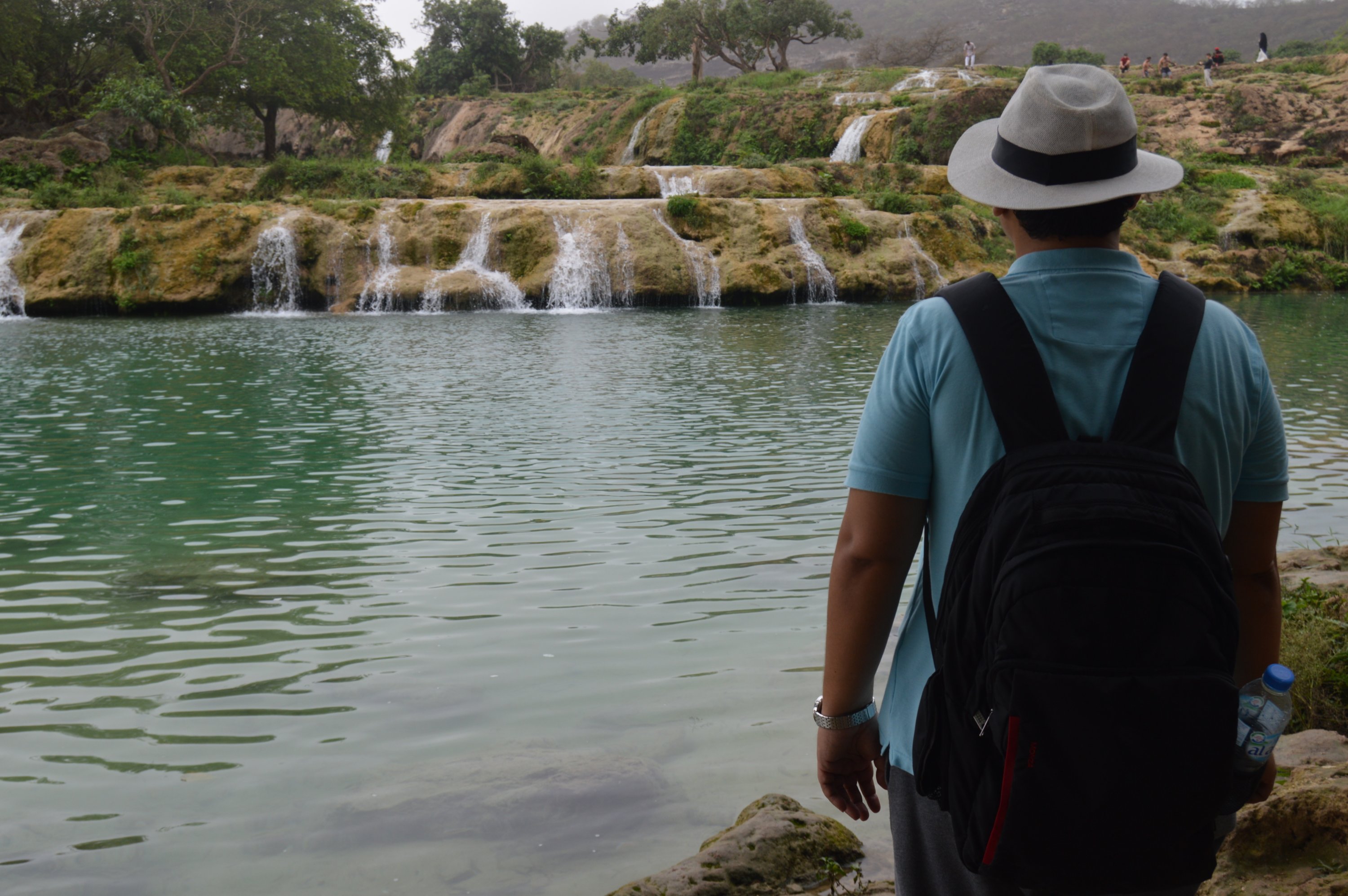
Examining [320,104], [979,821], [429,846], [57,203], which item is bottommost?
[429,846]

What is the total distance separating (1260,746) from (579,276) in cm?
2349

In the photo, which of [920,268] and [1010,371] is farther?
[920,268]

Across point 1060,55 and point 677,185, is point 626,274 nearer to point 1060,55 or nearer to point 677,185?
point 677,185

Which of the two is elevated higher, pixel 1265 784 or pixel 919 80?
pixel 919 80

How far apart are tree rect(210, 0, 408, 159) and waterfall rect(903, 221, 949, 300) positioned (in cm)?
2211

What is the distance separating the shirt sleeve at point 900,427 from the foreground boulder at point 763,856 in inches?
53.2

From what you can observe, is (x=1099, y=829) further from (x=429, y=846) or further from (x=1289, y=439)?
(x=1289, y=439)

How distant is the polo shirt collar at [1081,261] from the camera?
168 centimetres

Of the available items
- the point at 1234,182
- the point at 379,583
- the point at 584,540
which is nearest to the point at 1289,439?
the point at 584,540

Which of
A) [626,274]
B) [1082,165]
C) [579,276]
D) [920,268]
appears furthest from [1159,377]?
[920,268]

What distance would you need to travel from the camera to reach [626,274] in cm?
2445

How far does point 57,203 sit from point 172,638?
25.9 metres

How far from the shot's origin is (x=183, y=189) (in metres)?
28.6

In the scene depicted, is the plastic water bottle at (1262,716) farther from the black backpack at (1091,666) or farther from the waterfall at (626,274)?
the waterfall at (626,274)
